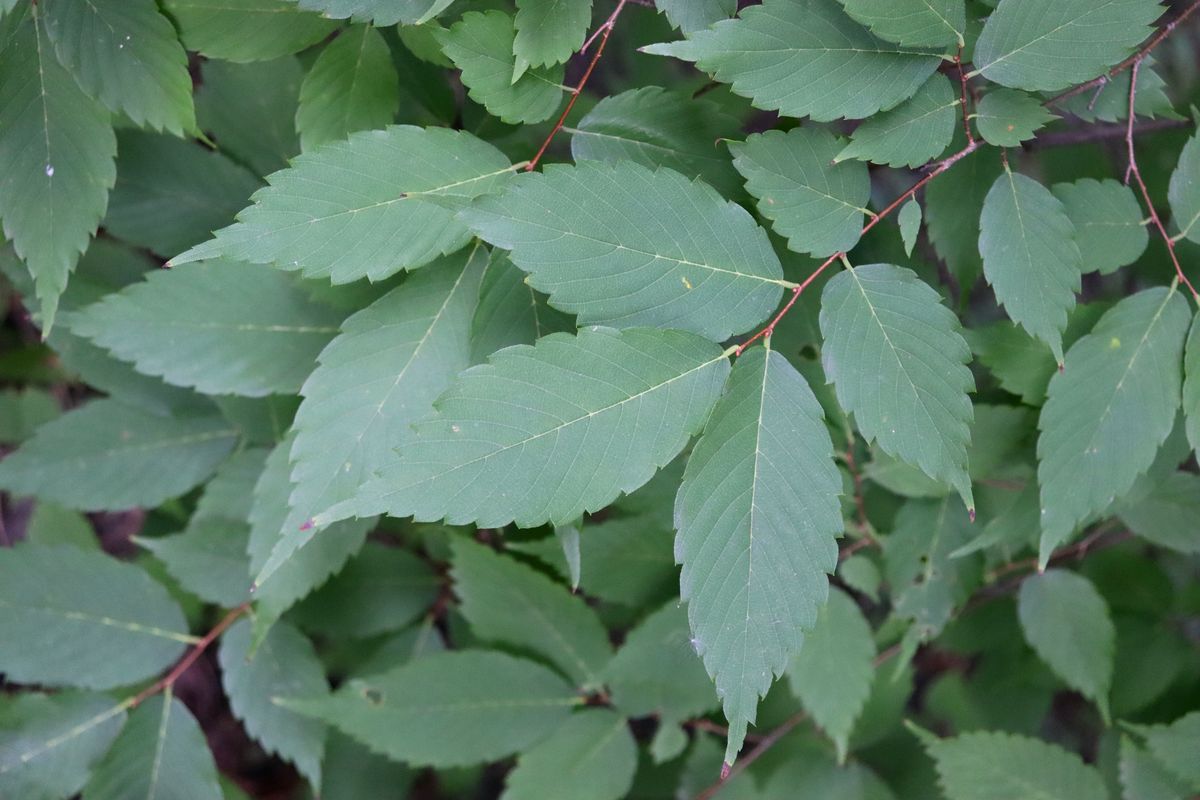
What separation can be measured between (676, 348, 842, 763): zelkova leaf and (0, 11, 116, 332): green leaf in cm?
79

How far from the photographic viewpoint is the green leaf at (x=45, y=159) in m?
1.03

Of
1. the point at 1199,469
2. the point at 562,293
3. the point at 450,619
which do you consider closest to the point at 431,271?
the point at 562,293

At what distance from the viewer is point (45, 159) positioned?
104 cm

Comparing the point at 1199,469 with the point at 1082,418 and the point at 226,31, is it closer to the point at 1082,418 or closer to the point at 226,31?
the point at 1082,418

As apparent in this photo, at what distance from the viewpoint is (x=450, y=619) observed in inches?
66.4

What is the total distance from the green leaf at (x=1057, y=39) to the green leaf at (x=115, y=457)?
1.30m

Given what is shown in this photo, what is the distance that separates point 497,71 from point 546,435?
0.43m

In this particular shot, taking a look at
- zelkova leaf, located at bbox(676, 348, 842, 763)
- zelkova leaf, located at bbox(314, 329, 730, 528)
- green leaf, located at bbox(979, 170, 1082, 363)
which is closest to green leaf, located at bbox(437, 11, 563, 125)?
zelkova leaf, located at bbox(314, 329, 730, 528)

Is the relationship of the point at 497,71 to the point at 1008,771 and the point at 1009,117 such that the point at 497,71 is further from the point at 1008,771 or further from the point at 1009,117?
the point at 1008,771

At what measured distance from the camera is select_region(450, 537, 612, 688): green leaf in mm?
1468

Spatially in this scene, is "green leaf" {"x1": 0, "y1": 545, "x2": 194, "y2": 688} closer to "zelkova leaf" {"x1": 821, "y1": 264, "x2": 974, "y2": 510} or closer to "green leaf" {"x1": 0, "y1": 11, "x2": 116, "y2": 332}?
"green leaf" {"x1": 0, "y1": 11, "x2": 116, "y2": 332}

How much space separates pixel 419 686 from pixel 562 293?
87 cm

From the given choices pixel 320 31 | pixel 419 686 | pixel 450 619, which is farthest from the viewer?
pixel 450 619

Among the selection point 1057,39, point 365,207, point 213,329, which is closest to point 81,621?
point 213,329
